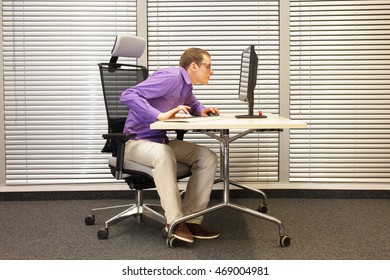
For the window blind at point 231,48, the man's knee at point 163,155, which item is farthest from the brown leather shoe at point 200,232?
the window blind at point 231,48

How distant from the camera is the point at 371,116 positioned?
4.37 meters

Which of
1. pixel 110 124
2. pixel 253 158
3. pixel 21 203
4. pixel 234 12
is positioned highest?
pixel 234 12

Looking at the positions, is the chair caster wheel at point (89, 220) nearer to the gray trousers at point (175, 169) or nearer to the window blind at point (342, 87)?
the gray trousers at point (175, 169)

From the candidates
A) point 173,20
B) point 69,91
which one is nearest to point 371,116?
point 173,20

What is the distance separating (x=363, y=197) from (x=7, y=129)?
3.21 meters

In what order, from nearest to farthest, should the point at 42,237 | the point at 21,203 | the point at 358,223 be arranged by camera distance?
1. the point at 42,237
2. the point at 358,223
3. the point at 21,203

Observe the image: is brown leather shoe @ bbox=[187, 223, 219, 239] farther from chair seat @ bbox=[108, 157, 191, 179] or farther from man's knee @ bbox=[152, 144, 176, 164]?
man's knee @ bbox=[152, 144, 176, 164]

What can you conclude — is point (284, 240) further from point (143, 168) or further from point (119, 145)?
point (119, 145)

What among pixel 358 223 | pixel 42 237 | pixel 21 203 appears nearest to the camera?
pixel 42 237

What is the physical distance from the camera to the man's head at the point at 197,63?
10.1ft

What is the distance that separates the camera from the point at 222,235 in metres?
3.14

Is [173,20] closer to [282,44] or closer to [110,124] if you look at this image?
[282,44]

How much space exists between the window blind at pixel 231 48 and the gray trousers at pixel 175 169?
1.22 meters

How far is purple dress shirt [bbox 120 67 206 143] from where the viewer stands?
2.95 meters
